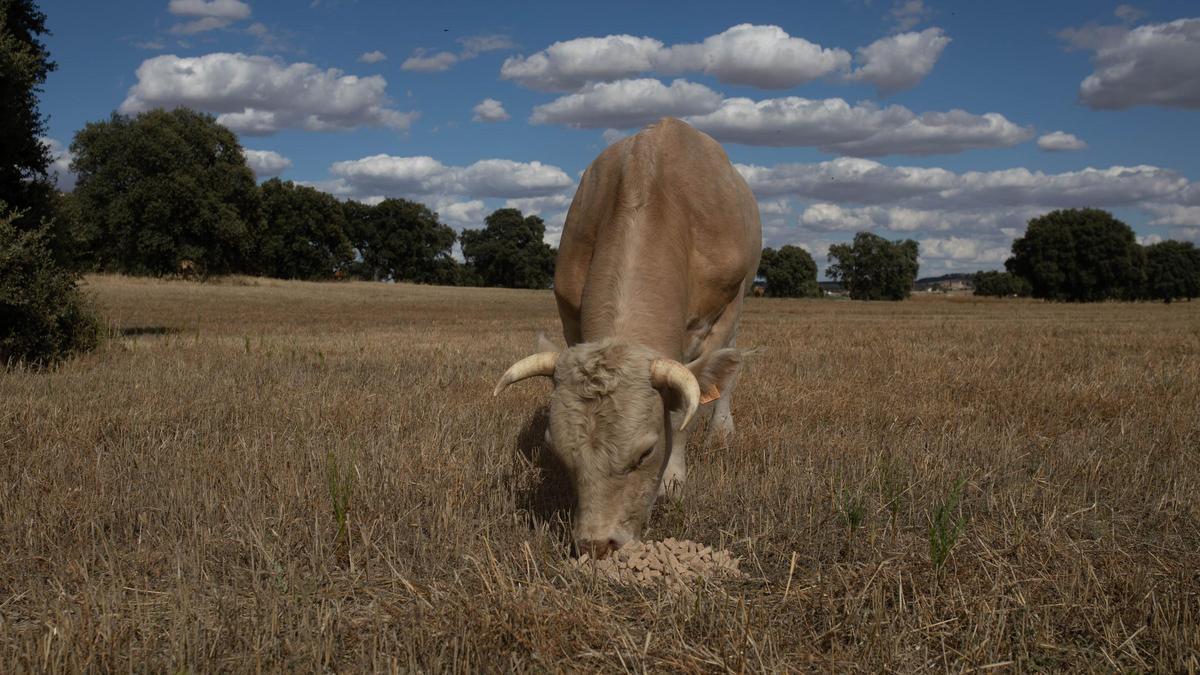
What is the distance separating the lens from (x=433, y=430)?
23.9ft

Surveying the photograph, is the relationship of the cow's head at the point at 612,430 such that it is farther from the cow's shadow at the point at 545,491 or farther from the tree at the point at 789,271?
the tree at the point at 789,271

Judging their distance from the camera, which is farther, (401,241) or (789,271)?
(789,271)

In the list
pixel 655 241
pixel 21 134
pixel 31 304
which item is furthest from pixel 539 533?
pixel 21 134

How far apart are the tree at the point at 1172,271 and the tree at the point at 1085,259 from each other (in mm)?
20389

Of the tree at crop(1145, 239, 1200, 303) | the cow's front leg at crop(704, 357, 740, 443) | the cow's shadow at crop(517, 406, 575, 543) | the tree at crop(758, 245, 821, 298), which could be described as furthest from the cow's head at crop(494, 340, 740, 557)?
the tree at crop(1145, 239, 1200, 303)

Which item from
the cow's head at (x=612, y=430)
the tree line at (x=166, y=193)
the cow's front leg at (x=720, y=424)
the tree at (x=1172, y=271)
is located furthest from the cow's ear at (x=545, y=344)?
the tree at (x=1172, y=271)

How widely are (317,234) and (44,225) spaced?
84.4 m

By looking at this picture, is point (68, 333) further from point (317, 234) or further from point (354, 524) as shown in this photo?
point (317, 234)

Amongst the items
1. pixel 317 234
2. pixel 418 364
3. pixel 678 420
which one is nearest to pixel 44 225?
pixel 418 364

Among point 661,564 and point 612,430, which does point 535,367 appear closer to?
point 612,430

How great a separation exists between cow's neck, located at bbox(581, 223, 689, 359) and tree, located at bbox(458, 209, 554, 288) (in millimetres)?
105339

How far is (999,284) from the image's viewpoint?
118062mm

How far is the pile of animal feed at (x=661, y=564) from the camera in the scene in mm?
4098

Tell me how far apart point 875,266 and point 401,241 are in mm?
70358
